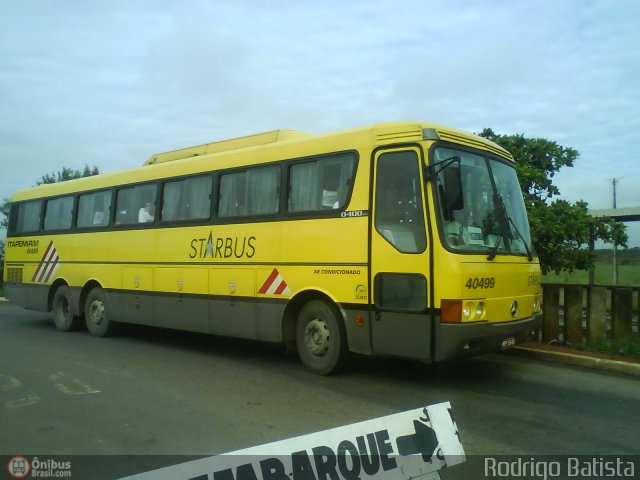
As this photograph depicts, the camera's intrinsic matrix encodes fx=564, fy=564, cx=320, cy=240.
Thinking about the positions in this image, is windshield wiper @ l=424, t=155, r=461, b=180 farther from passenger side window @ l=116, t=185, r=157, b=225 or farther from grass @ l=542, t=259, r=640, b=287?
grass @ l=542, t=259, r=640, b=287

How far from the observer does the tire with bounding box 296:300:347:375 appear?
24.1ft

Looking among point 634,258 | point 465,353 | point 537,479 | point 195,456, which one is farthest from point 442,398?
point 634,258

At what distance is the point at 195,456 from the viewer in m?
4.79

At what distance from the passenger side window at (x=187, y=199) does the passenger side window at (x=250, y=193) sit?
391 millimetres

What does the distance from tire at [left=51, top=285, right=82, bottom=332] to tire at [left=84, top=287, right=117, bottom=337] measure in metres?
0.58

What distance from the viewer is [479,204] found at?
22.9ft

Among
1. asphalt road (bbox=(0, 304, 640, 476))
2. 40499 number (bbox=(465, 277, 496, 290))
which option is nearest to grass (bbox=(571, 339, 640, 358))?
asphalt road (bbox=(0, 304, 640, 476))

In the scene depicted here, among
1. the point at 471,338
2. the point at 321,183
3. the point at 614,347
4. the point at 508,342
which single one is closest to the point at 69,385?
the point at 321,183

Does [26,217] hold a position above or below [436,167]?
below

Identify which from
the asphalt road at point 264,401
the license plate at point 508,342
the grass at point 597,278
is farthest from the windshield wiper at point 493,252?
the grass at point 597,278

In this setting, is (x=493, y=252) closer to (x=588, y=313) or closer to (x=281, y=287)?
(x=281, y=287)

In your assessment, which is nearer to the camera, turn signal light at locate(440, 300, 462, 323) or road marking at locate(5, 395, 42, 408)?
turn signal light at locate(440, 300, 462, 323)

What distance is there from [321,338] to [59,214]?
26.6 ft

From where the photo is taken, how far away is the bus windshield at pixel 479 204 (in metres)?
6.50
